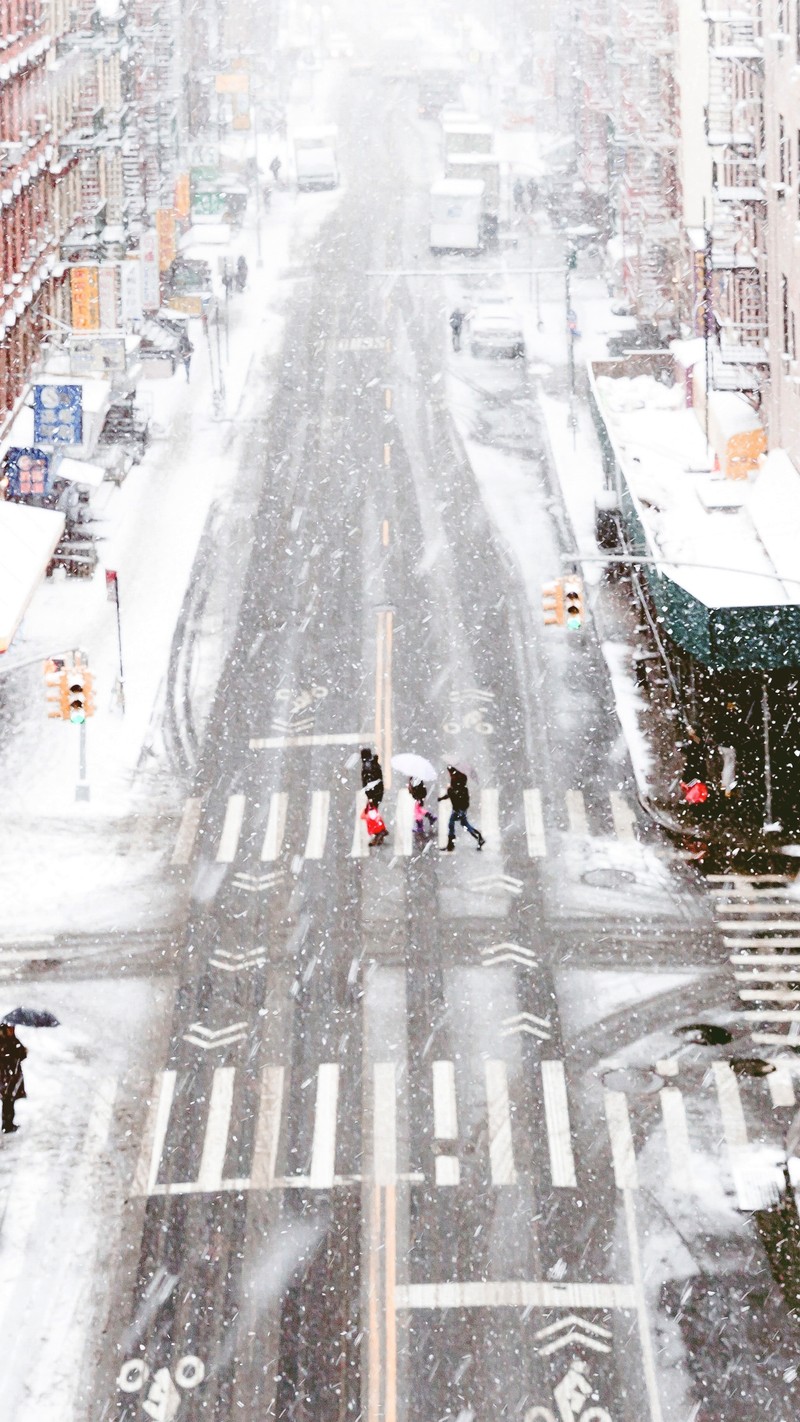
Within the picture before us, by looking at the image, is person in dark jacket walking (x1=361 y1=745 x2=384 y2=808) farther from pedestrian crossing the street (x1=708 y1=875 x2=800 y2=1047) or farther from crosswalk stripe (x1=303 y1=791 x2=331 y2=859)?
pedestrian crossing the street (x1=708 y1=875 x2=800 y2=1047)

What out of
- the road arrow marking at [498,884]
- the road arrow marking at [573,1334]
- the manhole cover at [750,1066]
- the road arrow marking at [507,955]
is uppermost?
the road arrow marking at [498,884]

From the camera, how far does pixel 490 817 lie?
29438mm

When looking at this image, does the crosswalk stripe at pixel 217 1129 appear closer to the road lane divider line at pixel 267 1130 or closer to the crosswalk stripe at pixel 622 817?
the road lane divider line at pixel 267 1130

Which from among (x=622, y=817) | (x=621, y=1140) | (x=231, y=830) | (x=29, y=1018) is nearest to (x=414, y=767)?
(x=231, y=830)

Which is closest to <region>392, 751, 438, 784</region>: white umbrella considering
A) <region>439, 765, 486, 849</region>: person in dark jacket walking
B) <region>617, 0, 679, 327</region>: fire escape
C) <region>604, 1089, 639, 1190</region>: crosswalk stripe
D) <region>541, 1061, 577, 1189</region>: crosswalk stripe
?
<region>439, 765, 486, 849</region>: person in dark jacket walking

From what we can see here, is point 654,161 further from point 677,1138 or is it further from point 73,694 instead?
point 677,1138

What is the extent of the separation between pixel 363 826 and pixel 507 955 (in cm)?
495

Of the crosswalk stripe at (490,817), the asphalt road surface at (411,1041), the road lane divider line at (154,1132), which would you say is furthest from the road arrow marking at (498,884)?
the road lane divider line at (154,1132)

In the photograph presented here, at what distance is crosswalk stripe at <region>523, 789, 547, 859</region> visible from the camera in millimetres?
28250

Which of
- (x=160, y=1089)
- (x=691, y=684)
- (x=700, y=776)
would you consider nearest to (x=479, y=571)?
(x=691, y=684)

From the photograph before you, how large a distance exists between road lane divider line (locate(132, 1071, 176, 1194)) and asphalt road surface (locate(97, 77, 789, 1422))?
45 millimetres

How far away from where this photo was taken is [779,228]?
34375 millimetres

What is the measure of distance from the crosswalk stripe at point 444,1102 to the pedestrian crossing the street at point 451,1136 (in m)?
0.01

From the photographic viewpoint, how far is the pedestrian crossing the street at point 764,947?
918 inches
